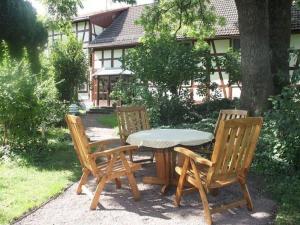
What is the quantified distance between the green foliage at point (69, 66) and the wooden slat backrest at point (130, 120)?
44.3ft

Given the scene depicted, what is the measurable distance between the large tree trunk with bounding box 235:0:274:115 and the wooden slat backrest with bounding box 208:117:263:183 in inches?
167

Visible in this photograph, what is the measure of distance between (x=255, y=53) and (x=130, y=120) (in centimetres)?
321

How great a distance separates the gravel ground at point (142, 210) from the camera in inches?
167

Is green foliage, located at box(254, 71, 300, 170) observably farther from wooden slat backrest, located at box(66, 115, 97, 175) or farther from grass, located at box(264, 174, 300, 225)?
wooden slat backrest, located at box(66, 115, 97, 175)

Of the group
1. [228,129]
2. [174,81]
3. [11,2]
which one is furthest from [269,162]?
[11,2]

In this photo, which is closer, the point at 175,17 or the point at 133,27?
the point at 175,17

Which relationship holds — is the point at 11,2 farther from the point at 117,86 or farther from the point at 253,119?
the point at 253,119

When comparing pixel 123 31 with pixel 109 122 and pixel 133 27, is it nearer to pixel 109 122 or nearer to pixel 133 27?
pixel 133 27

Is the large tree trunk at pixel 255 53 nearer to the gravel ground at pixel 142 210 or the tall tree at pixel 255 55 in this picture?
the tall tree at pixel 255 55

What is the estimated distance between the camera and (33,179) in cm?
599

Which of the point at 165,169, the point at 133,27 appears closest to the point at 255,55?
the point at 165,169

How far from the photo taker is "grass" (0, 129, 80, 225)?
4.73 meters

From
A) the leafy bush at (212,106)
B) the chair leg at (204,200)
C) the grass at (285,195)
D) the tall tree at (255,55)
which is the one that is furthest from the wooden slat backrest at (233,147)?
the leafy bush at (212,106)

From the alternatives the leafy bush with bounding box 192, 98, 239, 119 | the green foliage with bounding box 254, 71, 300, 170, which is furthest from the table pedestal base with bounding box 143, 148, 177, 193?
the leafy bush with bounding box 192, 98, 239, 119
